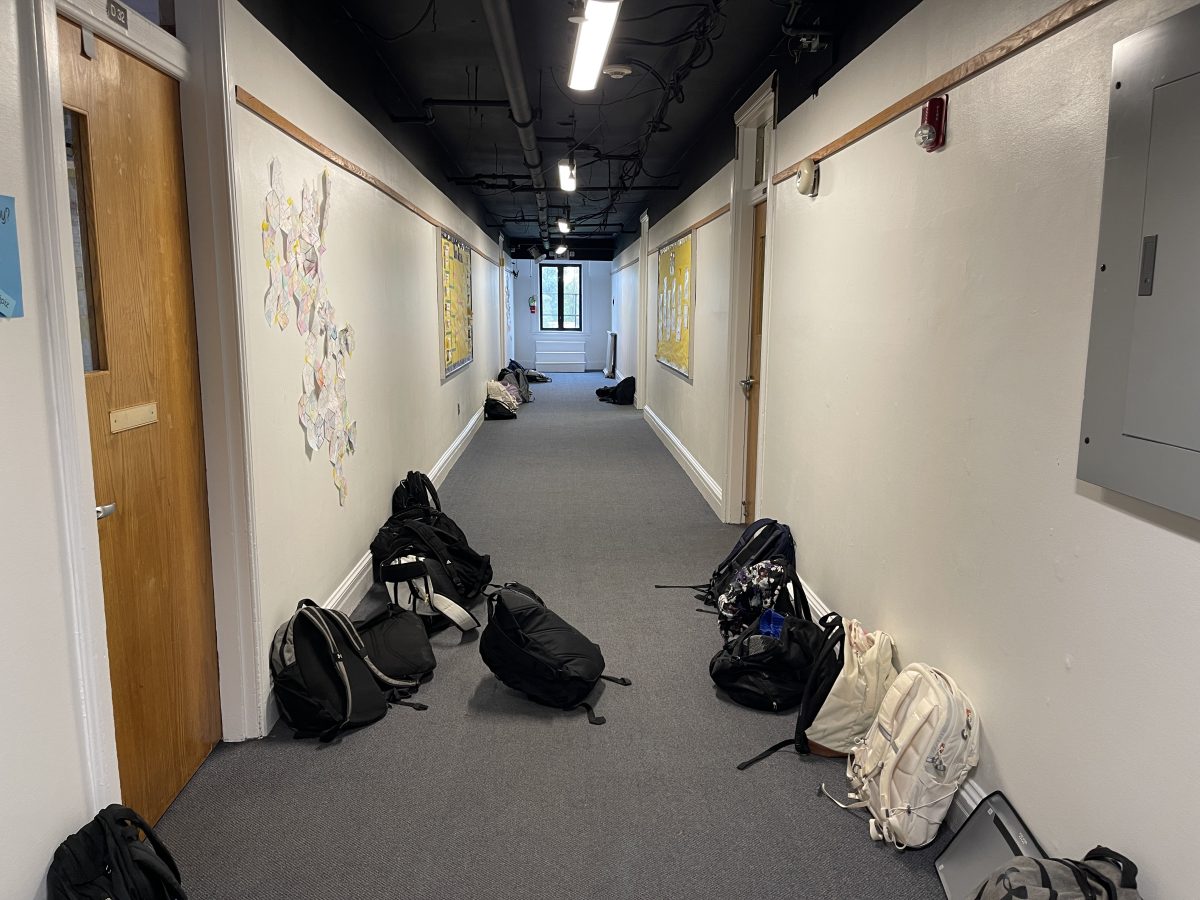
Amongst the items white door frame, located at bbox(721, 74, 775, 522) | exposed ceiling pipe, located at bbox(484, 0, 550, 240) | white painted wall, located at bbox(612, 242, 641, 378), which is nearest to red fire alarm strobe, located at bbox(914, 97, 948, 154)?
exposed ceiling pipe, located at bbox(484, 0, 550, 240)

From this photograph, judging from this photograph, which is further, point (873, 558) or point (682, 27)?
point (682, 27)

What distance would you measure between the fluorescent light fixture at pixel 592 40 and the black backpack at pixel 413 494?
7.80ft

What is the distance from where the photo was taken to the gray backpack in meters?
1.49

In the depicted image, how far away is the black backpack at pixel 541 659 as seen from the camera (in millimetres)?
2922

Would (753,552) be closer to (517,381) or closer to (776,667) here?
(776,667)

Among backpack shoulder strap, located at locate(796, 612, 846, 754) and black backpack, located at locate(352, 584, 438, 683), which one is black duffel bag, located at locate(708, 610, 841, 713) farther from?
black backpack, located at locate(352, 584, 438, 683)

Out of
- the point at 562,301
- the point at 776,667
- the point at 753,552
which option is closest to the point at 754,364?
the point at 753,552

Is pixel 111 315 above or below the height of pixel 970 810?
above

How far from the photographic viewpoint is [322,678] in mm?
2750

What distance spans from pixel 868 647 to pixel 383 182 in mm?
3427

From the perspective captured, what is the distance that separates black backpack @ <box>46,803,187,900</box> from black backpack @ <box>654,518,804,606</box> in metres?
2.61

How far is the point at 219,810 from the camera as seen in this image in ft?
7.54

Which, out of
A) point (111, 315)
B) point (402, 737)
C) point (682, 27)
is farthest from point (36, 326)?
point (682, 27)

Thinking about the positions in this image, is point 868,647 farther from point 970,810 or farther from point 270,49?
point 270,49
